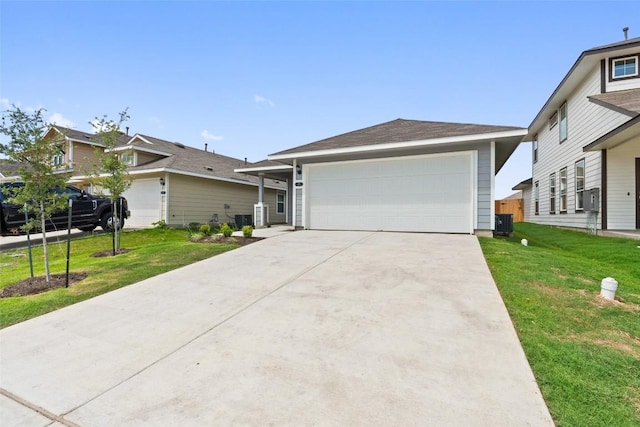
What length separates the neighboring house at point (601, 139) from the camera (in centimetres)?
941

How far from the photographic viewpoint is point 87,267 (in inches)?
260

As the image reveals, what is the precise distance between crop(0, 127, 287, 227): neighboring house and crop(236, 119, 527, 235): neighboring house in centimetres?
634

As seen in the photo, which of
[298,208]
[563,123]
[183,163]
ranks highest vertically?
[563,123]

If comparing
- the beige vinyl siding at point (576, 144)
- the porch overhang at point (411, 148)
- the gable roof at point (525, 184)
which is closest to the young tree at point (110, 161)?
the porch overhang at point (411, 148)

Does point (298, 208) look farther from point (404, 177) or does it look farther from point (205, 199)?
point (205, 199)

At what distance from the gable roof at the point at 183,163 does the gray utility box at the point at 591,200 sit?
1421cm

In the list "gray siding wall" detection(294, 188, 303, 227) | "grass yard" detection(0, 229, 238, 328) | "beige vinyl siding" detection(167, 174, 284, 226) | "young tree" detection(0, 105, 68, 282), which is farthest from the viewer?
"beige vinyl siding" detection(167, 174, 284, 226)

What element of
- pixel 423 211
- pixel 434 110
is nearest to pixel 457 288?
pixel 423 211

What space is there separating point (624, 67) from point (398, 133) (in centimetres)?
840

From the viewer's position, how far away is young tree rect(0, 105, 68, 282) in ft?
17.0

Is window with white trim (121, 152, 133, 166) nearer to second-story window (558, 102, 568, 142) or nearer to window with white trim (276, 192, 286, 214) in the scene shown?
window with white trim (276, 192, 286, 214)

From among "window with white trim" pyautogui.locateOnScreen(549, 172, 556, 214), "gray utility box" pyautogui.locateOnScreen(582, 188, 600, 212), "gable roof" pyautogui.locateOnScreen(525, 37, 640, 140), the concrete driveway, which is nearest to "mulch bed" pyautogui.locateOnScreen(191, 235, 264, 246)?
the concrete driveway

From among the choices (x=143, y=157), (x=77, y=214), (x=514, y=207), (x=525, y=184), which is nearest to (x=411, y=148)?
(x=77, y=214)

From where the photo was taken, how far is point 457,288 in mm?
4168
